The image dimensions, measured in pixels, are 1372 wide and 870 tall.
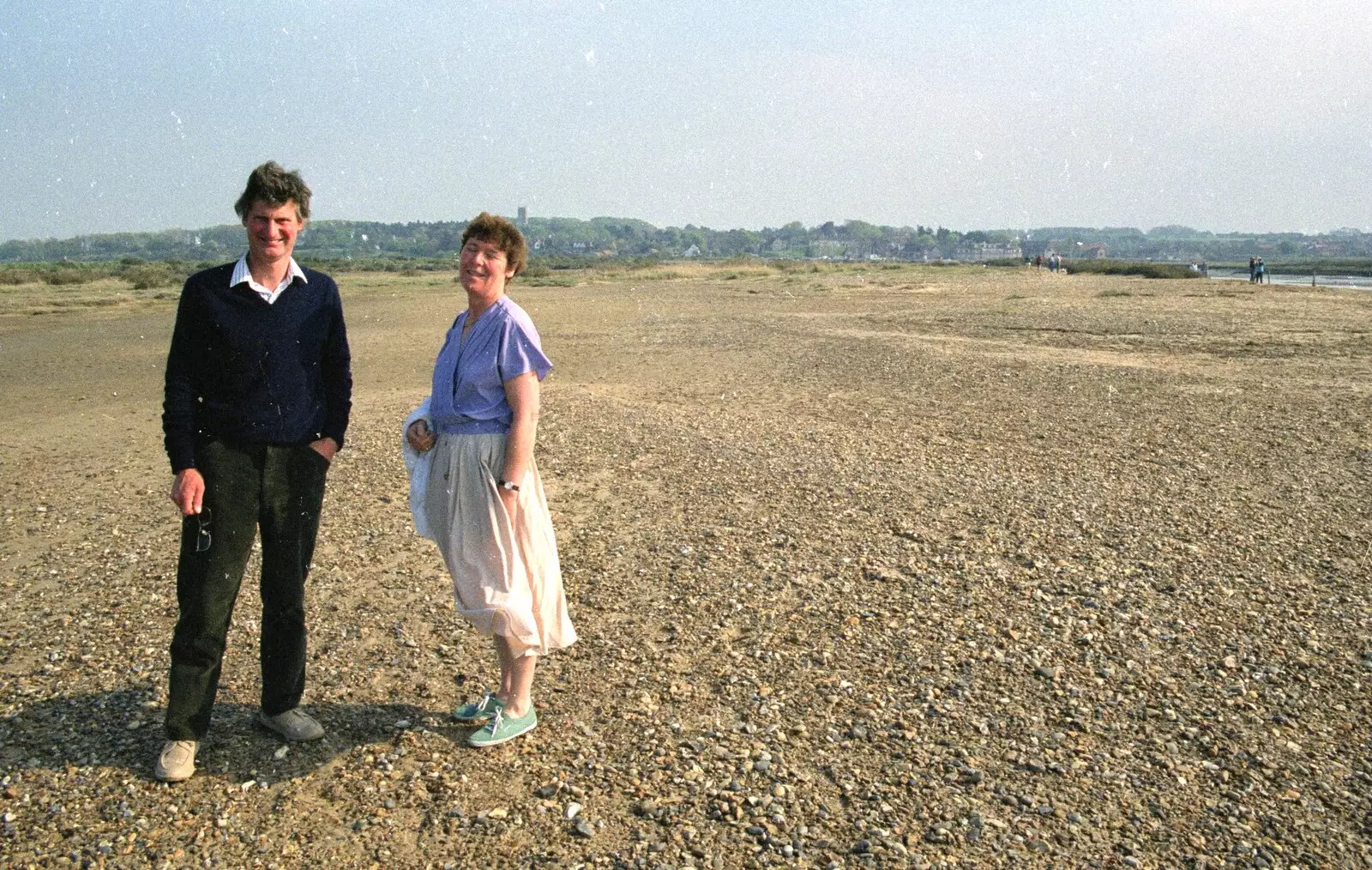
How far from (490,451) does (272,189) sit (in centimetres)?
111

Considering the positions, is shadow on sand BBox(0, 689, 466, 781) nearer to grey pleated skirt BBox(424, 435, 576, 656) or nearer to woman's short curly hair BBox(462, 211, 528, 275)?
grey pleated skirt BBox(424, 435, 576, 656)

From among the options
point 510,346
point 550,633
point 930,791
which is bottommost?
point 930,791

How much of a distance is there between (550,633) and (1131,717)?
2.34 metres

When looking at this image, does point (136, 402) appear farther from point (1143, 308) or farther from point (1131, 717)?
point (1143, 308)

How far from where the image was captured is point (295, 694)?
3756 millimetres

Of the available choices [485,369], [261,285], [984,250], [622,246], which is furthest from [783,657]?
[984,250]

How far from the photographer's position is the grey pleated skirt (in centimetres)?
350

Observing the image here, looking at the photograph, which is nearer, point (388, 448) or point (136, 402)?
point (388, 448)

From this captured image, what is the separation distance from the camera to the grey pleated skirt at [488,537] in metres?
3.50

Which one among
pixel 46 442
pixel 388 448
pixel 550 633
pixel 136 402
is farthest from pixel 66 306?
pixel 550 633

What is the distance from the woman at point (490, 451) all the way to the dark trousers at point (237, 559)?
1.36ft

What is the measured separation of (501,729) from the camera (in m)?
3.77

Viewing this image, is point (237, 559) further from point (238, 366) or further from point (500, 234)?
point (500, 234)

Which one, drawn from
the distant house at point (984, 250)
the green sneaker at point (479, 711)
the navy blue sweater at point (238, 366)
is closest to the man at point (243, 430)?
the navy blue sweater at point (238, 366)
